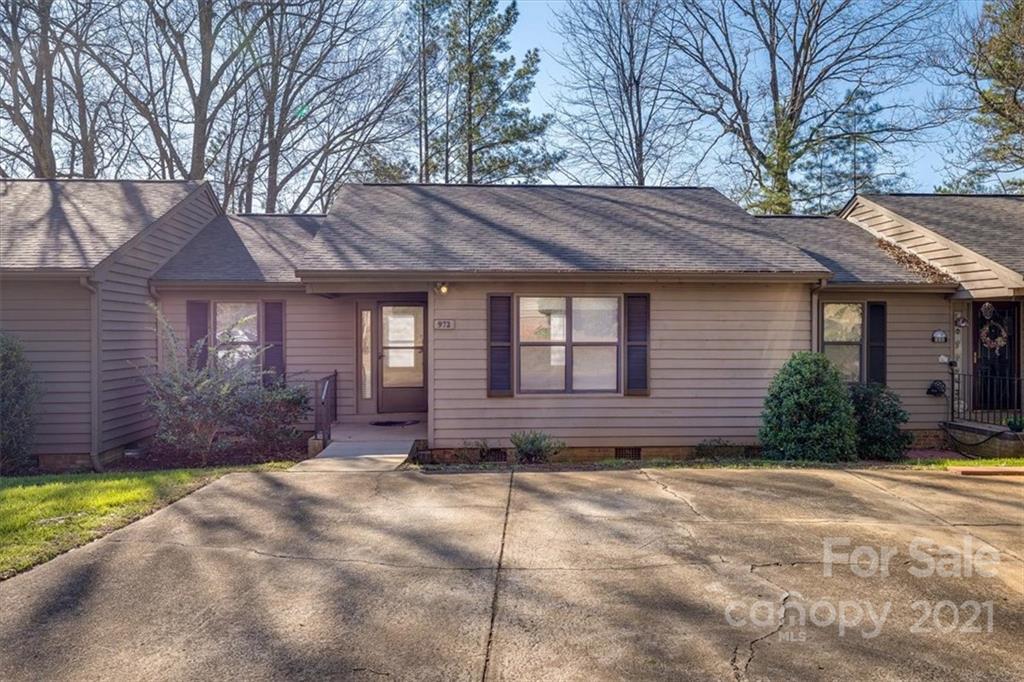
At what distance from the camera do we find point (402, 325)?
10.4m

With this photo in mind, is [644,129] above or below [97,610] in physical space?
above

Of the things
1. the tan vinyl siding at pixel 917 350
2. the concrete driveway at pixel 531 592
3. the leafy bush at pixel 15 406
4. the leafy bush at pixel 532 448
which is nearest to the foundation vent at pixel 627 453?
the leafy bush at pixel 532 448

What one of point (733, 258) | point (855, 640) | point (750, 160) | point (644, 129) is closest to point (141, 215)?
point (733, 258)

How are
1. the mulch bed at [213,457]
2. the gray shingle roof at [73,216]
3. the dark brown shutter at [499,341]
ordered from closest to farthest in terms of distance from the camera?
the mulch bed at [213,457] → the gray shingle roof at [73,216] → the dark brown shutter at [499,341]

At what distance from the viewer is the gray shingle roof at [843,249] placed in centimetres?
983

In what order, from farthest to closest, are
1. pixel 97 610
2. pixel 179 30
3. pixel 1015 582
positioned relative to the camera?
pixel 179 30 < pixel 1015 582 < pixel 97 610

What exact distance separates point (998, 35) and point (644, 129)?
31.5ft

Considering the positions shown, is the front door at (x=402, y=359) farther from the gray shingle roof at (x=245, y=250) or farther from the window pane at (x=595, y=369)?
the window pane at (x=595, y=369)

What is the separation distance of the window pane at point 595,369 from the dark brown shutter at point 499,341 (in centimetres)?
100

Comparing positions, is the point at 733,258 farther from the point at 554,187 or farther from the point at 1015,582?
the point at 1015,582

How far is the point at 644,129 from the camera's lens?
21.0 meters

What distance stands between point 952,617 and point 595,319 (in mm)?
5970

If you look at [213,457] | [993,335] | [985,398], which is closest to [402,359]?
[213,457]

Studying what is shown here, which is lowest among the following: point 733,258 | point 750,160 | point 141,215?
point 733,258
